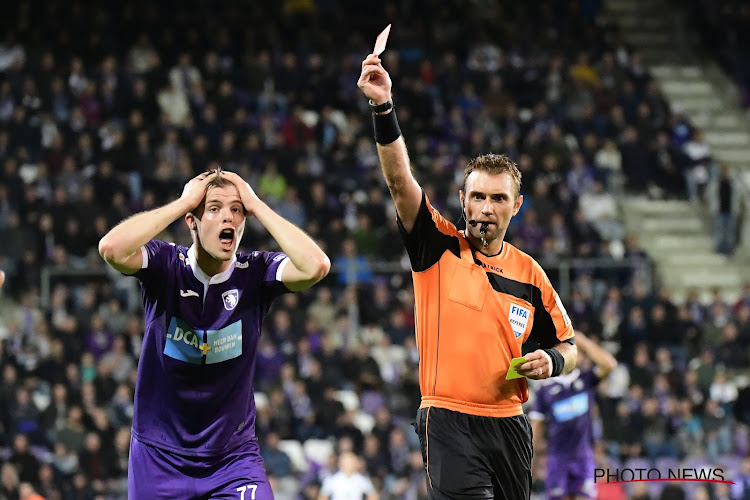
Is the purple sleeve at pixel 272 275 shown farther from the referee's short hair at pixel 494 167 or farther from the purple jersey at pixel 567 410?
the purple jersey at pixel 567 410

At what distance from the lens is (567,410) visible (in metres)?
10.9

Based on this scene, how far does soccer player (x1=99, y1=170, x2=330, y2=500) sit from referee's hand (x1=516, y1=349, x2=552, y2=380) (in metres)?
1.12

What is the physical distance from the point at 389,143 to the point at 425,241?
595 mm

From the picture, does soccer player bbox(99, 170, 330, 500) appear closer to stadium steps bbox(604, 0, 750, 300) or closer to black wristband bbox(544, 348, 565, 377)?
black wristband bbox(544, 348, 565, 377)

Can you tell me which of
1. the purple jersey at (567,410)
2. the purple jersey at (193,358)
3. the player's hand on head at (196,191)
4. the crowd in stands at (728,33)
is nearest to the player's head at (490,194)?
the purple jersey at (193,358)

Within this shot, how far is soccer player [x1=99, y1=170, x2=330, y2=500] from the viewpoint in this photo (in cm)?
538

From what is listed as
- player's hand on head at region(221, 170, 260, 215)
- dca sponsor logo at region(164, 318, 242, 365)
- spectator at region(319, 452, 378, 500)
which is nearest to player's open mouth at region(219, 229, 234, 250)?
player's hand on head at region(221, 170, 260, 215)

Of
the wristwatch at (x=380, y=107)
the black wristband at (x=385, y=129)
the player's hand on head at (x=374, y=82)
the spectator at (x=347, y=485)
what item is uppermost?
the player's hand on head at (x=374, y=82)

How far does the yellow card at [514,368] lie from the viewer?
5.55 m

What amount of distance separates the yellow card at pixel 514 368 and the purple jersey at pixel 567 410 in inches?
207

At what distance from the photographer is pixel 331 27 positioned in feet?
72.6

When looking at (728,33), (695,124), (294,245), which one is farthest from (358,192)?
(294,245)

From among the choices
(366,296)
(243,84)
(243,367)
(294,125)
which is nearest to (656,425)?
(366,296)

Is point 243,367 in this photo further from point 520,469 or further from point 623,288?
point 623,288
